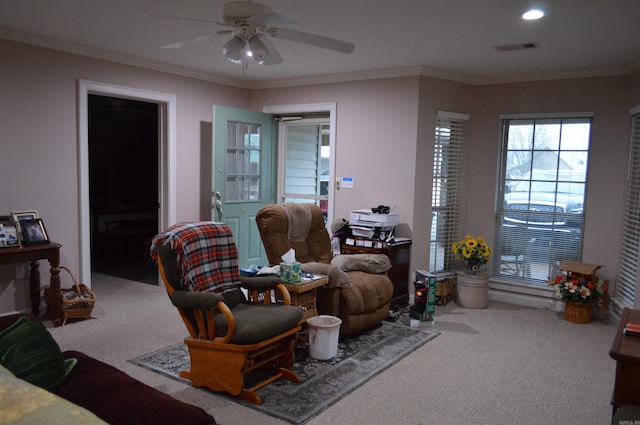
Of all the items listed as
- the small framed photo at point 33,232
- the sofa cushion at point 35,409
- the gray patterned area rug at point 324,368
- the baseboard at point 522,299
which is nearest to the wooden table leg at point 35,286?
the small framed photo at point 33,232

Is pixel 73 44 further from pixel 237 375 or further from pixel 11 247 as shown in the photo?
pixel 237 375

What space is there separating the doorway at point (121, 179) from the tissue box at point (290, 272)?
363cm

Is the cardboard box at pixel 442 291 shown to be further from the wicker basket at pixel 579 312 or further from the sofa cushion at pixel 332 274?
the sofa cushion at pixel 332 274

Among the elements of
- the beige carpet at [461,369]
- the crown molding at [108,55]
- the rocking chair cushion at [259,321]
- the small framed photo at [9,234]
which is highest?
the crown molding at [108,55]

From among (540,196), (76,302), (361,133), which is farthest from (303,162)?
(76,302)

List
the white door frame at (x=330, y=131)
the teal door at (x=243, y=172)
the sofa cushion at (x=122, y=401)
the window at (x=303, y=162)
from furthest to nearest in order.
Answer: the window at (x=303, y=162), the white door frame at (x=330, y=131), the teal door at (x=243, y=172), the sofa cushion at (x=122, y=401)

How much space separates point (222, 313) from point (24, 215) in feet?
7.37

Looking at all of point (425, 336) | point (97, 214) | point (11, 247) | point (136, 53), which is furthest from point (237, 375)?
point (97, 214)

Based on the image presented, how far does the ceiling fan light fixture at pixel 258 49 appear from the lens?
2.82 m

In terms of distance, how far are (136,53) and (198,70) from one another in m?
0.83

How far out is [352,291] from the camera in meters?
3.93

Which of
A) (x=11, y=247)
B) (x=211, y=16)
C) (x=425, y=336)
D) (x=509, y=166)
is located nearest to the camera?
(x=211, y=16)

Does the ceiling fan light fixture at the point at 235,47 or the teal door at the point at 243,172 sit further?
the teal door at the point at 243,172

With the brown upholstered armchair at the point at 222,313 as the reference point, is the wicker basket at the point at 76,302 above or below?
below
